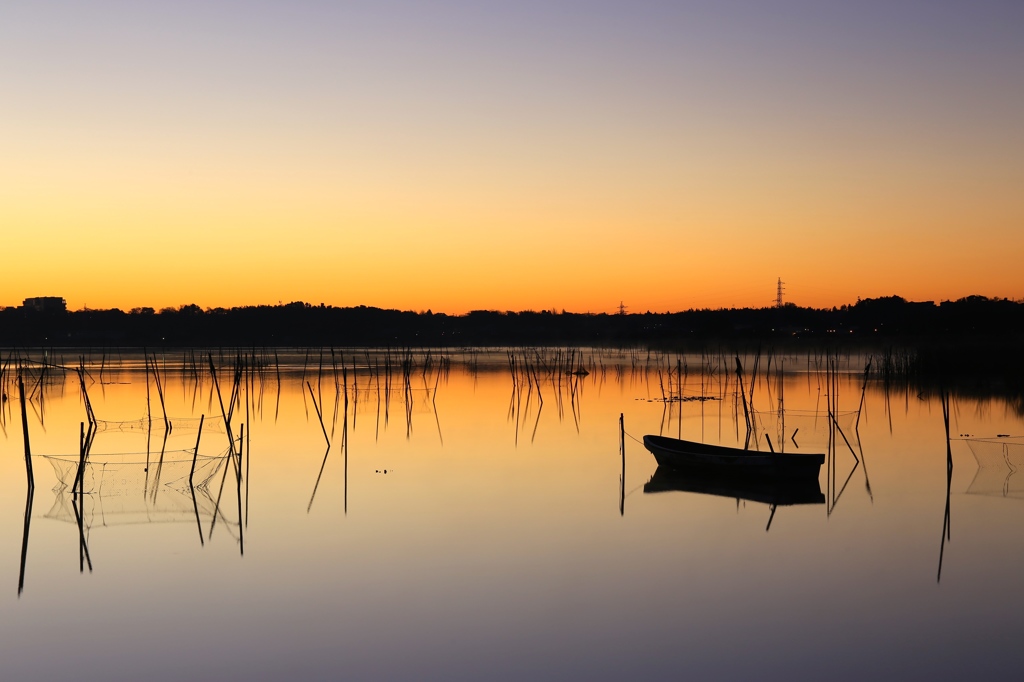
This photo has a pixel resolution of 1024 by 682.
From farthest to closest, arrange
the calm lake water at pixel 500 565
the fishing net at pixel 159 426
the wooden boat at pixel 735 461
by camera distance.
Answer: the fishing net at pixel 159 426 < the wooden boat at pixel 735 461 < the calm lake water at pixel 500 565

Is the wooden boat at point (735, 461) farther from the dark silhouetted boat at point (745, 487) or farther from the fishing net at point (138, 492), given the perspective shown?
the fishing net at point (138, 492)

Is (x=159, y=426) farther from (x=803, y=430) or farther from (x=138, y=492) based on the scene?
(x=803, y=430)

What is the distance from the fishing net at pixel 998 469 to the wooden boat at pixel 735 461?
188 centimetres

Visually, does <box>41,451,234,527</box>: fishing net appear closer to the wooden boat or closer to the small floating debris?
the wooden boat

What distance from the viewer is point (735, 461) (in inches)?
443

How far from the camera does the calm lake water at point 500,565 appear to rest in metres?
5.77

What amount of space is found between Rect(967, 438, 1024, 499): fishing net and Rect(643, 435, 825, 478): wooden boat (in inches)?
74.0

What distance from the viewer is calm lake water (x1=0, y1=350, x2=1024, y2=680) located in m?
5.77

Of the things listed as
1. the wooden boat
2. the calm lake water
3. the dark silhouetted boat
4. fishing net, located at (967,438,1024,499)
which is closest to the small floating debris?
the calm lake water

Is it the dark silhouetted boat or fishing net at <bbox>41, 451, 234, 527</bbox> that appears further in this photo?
the dark silhouetted boat

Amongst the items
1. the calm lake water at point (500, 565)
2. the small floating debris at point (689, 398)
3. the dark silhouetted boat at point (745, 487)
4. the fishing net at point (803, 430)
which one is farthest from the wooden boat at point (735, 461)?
the small floating debris at point (689, 398)

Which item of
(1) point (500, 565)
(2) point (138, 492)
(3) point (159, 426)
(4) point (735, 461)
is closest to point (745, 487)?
(4) point (735, 461)

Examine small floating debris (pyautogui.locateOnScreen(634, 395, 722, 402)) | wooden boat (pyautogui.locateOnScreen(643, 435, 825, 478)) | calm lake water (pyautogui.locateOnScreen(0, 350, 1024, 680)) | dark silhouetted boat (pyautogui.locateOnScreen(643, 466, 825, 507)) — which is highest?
wooden boat (pyautogui.locateOnScreen(643, 435, 825, 478))

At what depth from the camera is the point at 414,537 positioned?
8758 millimetres
